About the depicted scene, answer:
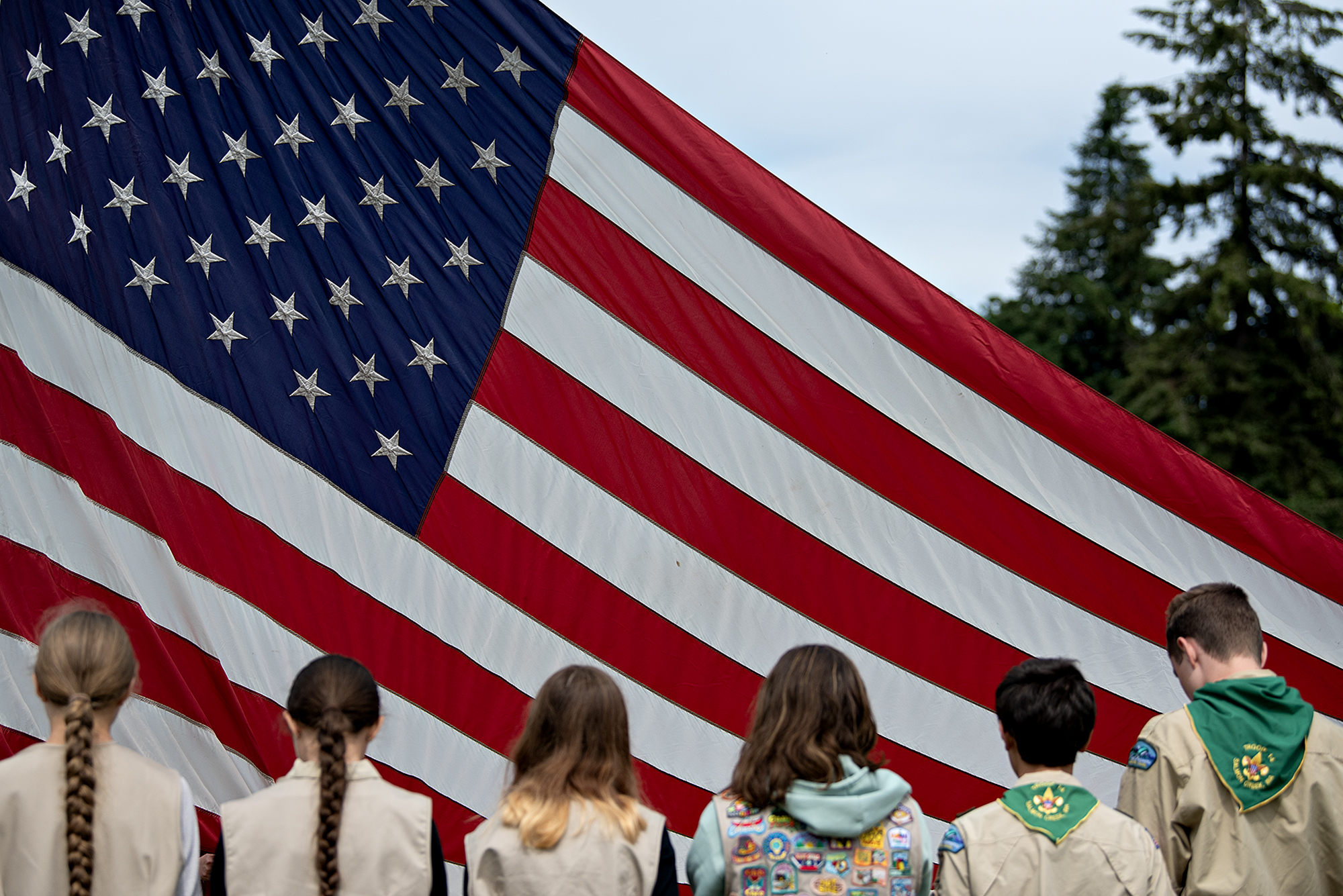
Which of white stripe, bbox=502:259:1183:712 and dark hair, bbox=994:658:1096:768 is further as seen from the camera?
white stripe, bbox=502:259:1183:712

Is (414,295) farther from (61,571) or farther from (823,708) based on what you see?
(823,708)

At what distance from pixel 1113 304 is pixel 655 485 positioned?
2940cm

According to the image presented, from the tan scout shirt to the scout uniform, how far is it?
1.07 ft

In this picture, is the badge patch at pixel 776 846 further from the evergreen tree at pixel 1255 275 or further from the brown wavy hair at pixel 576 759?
the evergreen tree at pixel 1255 275

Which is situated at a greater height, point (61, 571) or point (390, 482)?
point (390, 482)

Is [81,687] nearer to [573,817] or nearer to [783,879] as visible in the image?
[573,817]

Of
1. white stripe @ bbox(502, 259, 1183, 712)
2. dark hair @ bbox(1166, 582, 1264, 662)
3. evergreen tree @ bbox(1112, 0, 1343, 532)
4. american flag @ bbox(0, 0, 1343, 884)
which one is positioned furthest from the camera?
evergreen tree @ bbox(1112, 0, 1343, 532)

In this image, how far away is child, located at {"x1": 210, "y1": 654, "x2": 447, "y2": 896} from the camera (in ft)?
8.35

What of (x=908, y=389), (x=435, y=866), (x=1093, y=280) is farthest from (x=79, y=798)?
(x=1093, y=280)

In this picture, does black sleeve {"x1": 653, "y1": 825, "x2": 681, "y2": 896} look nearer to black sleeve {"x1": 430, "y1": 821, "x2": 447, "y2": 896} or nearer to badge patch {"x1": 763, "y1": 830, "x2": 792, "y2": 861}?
badge patch {"x1": 763, "y1": 830, "x2": 792, "y2": 861}

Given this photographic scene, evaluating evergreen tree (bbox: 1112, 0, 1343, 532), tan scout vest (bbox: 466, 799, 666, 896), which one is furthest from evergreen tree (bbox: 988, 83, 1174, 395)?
tan scout vest (bbox: 466, 799, 666, 896)

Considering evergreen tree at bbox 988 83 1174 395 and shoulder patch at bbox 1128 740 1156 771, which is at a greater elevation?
evergreen tree at bbox 988 83 1174 395

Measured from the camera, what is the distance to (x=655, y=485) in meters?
4.08

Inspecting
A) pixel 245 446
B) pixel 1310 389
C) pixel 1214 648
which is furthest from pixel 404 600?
pixel 1310 389
